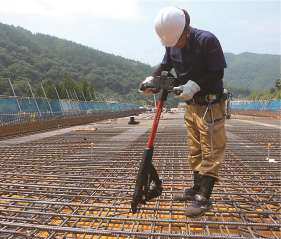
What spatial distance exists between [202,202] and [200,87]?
100cm

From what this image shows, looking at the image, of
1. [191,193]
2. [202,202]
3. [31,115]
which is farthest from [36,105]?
[202,202]

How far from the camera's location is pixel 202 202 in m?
1.99

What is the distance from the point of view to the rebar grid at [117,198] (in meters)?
1.94

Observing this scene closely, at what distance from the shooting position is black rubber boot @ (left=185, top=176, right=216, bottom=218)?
195 cm

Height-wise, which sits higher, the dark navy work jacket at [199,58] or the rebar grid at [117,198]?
the dark navy work jacket at [199,58]

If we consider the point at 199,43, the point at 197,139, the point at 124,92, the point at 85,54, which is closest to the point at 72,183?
the point at 197,139

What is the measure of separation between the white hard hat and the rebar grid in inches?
61.2

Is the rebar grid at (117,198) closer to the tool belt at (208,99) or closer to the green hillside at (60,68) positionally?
the tool belt at (208,99)

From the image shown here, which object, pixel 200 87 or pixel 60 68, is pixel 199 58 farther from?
pixel 60 68

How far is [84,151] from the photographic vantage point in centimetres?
534

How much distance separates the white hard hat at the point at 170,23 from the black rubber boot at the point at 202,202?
4.12ft

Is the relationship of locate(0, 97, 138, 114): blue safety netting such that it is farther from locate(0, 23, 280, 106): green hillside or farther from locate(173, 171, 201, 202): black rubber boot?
locate(0, 23, 280, 106): green hillside

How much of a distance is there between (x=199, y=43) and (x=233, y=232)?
169 centimetres

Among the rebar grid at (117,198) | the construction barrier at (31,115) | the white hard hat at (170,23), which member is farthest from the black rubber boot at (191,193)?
the construction barrier at (31,115)
